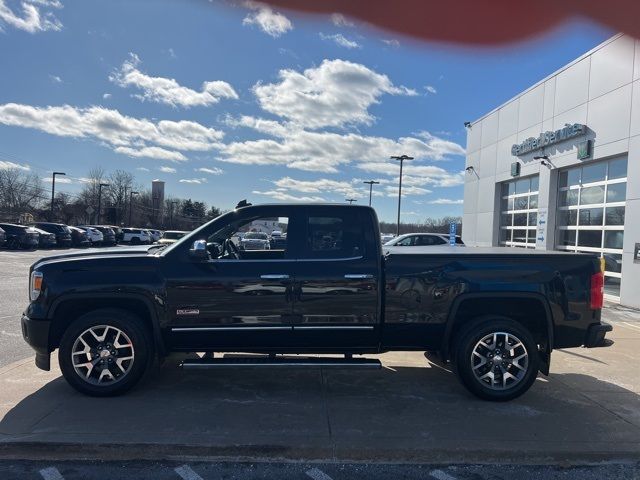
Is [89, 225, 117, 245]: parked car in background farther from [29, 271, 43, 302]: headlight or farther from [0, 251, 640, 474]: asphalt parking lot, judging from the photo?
[29, 271, 43, 302]: headlight

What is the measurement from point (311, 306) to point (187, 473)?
73.5 inches

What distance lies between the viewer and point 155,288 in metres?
4.80

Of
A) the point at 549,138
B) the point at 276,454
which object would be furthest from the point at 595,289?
the point at 549,138

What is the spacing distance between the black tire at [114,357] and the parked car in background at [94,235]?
111 feet

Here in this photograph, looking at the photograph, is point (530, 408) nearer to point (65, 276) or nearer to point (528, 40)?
point (528, 40)

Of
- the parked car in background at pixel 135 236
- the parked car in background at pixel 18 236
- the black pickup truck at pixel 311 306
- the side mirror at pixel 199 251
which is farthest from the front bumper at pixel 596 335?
the parked car in background at pixel 135 236

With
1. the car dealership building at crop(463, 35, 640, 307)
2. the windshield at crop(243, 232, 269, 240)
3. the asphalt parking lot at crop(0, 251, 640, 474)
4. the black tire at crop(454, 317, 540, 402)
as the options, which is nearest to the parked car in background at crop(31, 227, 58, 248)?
the car dealership building at crop(463, 35, 640, 307)

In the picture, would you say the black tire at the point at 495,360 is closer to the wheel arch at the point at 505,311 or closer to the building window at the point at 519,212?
the wheel arch at the point at 505,311

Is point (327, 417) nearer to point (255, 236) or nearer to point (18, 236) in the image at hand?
point (255, 236)

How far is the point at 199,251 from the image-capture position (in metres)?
4.73

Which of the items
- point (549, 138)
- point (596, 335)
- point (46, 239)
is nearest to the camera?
point (596, 335)

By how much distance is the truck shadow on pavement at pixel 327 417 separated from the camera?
3896 mm

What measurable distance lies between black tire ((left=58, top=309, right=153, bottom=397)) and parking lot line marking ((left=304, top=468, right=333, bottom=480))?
208 centimetres

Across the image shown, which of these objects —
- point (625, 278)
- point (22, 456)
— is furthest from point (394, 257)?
point (625, 278)
